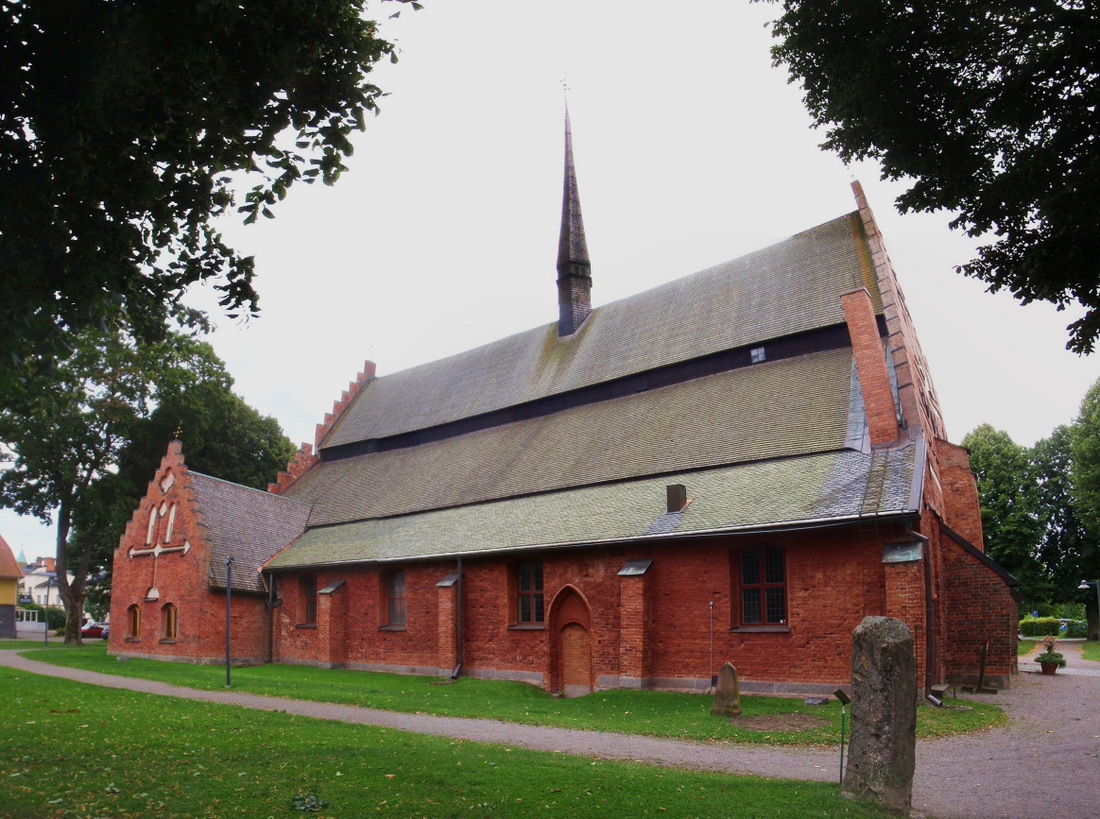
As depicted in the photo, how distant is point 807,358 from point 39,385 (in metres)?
18.9

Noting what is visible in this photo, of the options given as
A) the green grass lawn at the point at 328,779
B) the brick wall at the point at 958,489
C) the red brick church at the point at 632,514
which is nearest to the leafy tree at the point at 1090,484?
the red brick church at the point at 632,514

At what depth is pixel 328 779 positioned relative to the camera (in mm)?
9023

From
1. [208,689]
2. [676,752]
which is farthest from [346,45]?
[208,689]

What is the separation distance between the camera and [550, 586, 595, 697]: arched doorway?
2161 centimetres

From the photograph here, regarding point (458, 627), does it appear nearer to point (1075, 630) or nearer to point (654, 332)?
point (654, 332)

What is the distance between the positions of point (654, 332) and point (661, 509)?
30.6 ft

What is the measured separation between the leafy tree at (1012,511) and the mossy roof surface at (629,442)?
34005 millimetres

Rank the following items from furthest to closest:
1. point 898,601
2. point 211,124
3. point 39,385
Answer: point 898,601 < point 39,385 < point 211,124

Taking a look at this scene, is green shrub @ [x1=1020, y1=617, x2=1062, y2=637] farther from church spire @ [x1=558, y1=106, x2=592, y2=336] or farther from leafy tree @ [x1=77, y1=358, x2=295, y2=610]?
leafy tree @ [x1=77, y1=358, x2=295, y2=610]

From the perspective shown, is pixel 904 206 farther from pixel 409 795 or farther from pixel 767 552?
pixel 767 552

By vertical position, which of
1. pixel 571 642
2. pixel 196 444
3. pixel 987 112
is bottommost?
pixel 571 642

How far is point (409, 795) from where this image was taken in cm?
843

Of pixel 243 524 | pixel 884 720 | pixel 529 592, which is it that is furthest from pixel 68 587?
pixel 884 720

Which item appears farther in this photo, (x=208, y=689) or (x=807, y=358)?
(x=807, y=358)
